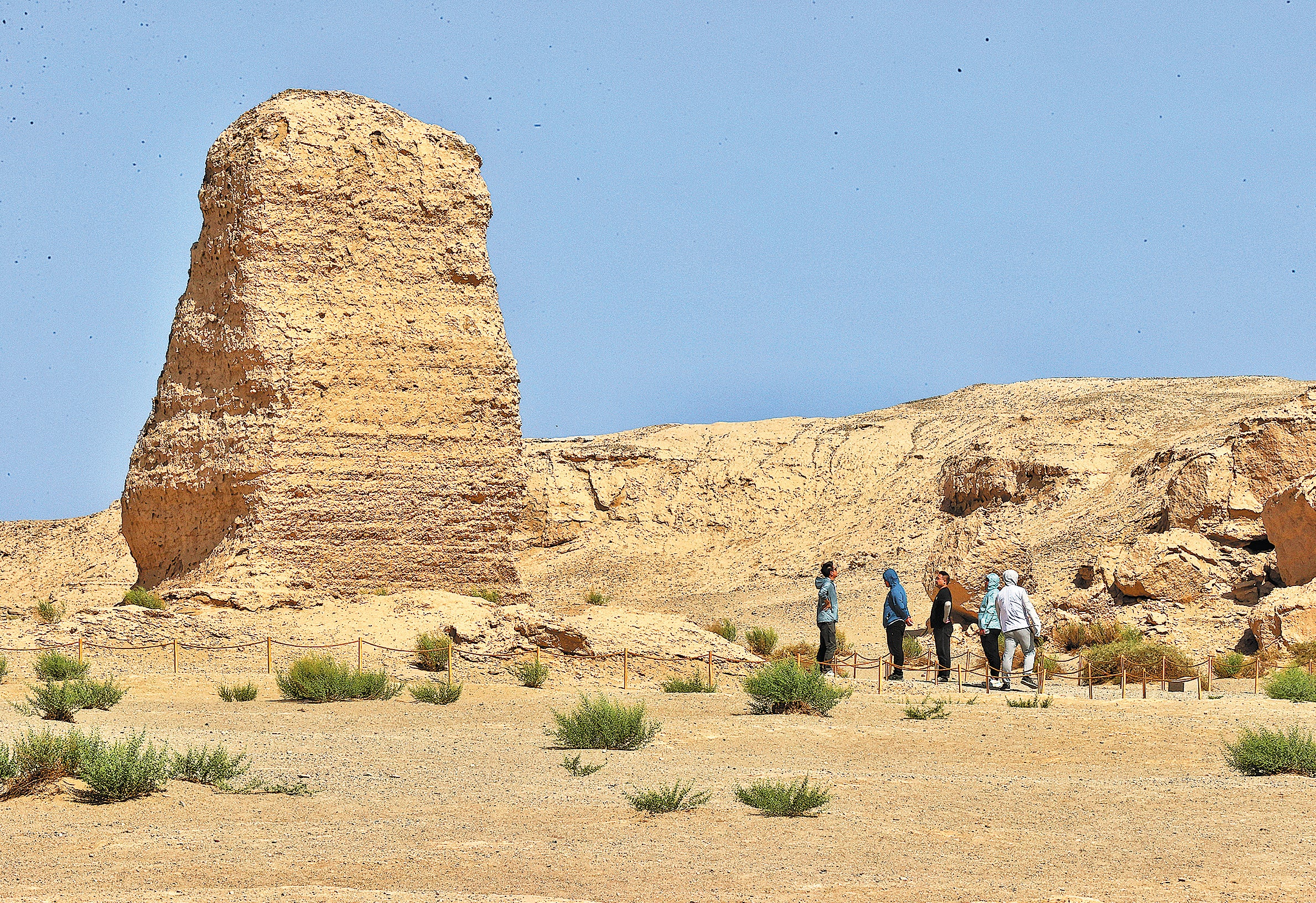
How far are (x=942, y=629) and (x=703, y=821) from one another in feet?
29.4

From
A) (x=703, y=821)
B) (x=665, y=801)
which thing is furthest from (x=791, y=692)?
(x=703, y=821)

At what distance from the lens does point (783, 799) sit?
8.33 meters

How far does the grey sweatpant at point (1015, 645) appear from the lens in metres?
15.4

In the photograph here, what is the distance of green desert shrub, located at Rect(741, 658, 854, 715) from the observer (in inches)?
520

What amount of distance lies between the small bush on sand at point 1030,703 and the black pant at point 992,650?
4.81ft

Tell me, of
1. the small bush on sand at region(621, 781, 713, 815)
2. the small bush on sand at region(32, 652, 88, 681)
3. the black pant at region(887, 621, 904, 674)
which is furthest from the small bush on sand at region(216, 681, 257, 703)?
the black pant at region(887, 621, 904, 674)

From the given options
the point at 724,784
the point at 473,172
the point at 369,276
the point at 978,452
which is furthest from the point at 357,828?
the point at 978,452

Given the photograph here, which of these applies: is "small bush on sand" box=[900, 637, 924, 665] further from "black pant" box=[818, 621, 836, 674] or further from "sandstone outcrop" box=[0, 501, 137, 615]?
"sandstone outcrop" box=[0, 501, 137, 615]

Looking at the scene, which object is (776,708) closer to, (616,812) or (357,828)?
(616,812)

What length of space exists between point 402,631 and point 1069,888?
1192cm

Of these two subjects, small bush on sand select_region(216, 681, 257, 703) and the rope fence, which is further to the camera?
the rope fence

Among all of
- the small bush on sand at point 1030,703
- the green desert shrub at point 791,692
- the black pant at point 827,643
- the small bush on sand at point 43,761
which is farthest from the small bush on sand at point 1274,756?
the small bush on sand at point 43,761

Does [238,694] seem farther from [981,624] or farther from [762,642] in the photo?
[762,642]

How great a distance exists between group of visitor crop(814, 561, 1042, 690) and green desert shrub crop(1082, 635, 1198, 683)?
83.7 inches
